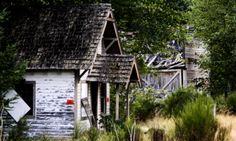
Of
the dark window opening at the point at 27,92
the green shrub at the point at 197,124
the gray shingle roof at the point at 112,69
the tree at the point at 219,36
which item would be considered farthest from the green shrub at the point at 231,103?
the green shrub at the point at 197,124

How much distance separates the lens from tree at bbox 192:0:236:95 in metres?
30.3

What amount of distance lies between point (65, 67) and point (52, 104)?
1677 mm

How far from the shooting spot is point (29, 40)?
22.9 m

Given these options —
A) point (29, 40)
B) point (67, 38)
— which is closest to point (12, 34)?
point (29, 40)

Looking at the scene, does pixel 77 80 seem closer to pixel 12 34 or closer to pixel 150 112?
pixel 12 34

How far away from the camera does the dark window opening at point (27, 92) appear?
22.5 metres

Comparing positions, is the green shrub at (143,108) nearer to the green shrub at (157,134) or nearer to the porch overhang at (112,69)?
the porch overhang at (112,69)

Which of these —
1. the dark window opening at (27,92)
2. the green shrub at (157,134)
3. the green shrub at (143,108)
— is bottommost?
the green shrub at (157,134)

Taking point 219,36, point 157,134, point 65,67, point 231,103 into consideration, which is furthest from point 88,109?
point 219,36

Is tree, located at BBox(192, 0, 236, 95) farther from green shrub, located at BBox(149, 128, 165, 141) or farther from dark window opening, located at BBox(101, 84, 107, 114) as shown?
green shrub, located at BBox(149, 128, 165, 141)

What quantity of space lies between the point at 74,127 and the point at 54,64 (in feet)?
8.09

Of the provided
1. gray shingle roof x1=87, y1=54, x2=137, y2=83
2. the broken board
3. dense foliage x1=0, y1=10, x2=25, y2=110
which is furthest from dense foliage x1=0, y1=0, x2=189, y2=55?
dense foliage x1=0, y1=10, x2=25, y2=110

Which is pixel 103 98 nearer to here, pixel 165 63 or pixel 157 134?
pixel 157 134

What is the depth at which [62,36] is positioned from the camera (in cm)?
2259
